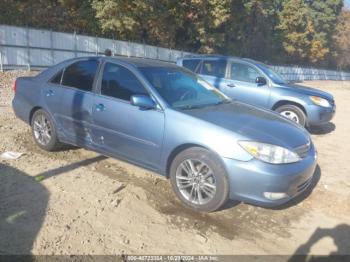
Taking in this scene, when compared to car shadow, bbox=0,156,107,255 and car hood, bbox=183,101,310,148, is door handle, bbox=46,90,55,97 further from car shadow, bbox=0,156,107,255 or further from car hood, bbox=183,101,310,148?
car hood, bbox=183,101,310,148

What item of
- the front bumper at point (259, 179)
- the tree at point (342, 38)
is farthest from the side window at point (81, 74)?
the tree at point (342, 38)

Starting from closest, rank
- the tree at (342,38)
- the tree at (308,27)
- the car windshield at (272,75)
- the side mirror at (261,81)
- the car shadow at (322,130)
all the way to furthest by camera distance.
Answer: the side mirror at (261,81)
the car windshield at (272,75)
the car shadow at (322,130)
the tree at (308,27)
the tree at (342,38)

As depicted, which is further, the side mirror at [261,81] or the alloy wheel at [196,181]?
the side mirror at [261,81]

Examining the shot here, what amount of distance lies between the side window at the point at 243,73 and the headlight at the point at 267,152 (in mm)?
5273

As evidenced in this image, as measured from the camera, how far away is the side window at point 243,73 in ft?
30.7

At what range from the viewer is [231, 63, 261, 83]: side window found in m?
9.35

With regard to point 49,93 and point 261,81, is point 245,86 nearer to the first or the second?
point 261,81

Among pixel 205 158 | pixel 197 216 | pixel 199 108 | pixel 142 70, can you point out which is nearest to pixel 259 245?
pixel 197 216

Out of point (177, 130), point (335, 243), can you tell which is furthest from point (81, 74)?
point (335, 243)

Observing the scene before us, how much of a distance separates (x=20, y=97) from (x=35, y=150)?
0.98 meters

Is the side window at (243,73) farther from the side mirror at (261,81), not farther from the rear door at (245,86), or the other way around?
the side mirror at (261,81)

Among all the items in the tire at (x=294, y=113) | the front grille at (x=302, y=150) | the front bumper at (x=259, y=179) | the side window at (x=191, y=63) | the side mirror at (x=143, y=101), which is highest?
the side mirror at (x=143, y=101)

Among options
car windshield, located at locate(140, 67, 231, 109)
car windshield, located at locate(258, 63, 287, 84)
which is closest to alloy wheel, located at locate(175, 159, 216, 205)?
car windshield, located at locate(140, 67, 231, 109)

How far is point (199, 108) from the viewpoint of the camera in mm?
4914
